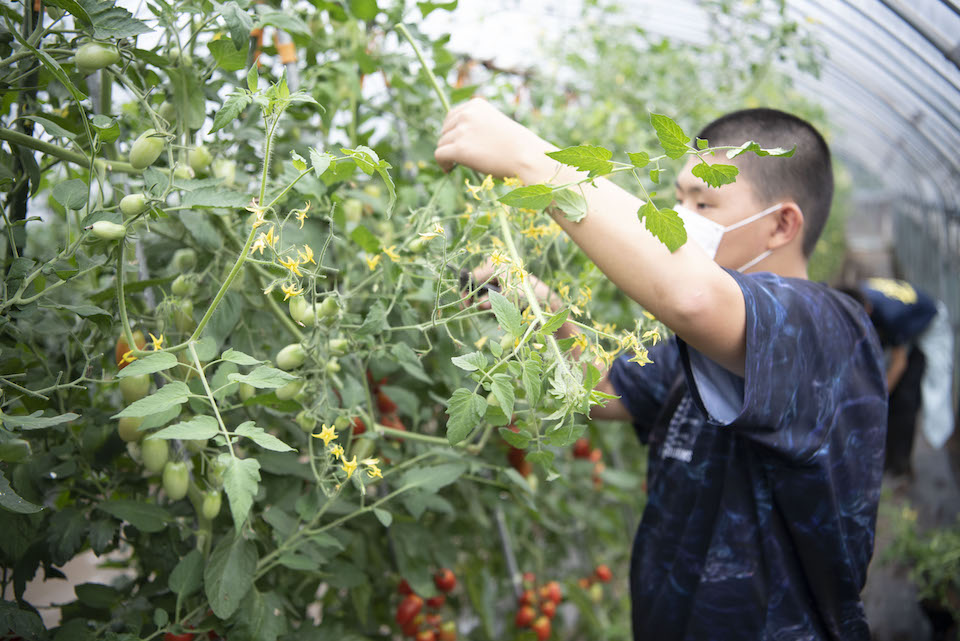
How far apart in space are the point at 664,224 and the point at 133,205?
521 millimetres

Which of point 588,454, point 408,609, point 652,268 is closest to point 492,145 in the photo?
point 652,268

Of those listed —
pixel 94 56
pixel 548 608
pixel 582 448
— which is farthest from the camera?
pixel 582 448

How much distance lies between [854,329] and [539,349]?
23.3 inches

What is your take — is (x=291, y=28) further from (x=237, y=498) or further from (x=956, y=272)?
(x=956, y=272)

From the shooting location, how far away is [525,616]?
145 cm

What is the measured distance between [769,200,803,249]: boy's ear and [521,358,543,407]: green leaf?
60 cm

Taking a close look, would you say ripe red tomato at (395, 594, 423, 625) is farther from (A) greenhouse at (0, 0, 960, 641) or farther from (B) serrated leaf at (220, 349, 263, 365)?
(B) serrated leaf at (220, 349, 263, 365)

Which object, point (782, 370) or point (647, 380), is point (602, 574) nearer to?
point (647, 380)

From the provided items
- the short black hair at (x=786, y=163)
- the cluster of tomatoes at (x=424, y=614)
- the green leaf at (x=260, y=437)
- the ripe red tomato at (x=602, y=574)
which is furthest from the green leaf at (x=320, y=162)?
the ripe red tomato at (x=602, y=574)

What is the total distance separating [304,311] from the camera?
0.73 meters

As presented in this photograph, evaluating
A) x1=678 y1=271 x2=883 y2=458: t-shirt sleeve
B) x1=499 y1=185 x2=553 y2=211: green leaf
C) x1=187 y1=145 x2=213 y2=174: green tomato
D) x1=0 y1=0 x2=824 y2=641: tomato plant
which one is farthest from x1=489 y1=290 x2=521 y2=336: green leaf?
x1=187 y1=145 x2=213 y2=174: green tomato

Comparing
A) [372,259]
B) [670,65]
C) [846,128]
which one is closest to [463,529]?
[372,259]

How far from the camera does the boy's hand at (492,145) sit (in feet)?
2.84

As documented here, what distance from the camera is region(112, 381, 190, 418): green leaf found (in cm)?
61
